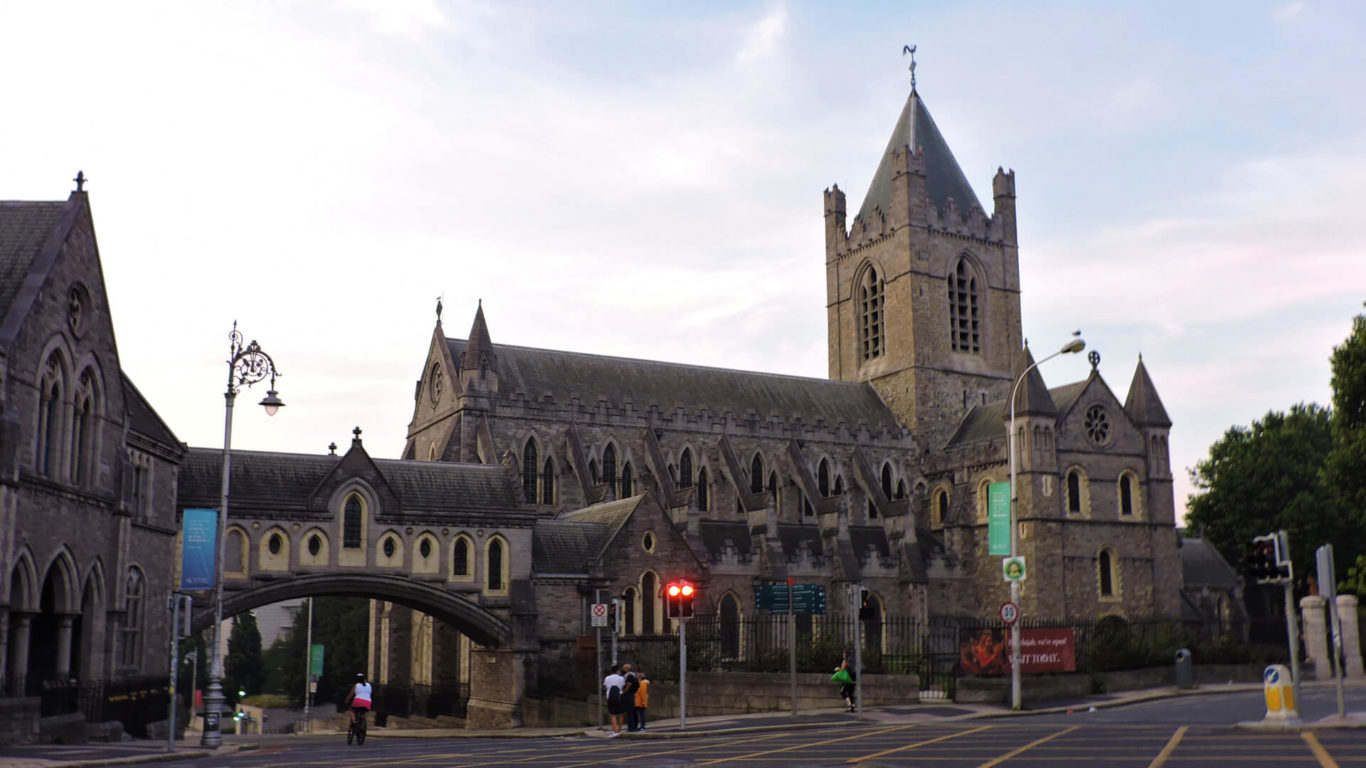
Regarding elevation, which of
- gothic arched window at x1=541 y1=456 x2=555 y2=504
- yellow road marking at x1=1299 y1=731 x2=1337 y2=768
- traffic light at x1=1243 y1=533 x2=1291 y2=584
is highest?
gothic arched window at x1=541 y1=456 x2=555 y2=504

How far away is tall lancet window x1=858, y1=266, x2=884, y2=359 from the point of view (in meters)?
71.1

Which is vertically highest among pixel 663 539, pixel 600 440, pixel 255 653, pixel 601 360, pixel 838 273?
pixel 838 273

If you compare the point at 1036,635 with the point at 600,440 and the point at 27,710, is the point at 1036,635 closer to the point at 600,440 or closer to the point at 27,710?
the point at 27,710

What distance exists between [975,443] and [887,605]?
10.5 meters

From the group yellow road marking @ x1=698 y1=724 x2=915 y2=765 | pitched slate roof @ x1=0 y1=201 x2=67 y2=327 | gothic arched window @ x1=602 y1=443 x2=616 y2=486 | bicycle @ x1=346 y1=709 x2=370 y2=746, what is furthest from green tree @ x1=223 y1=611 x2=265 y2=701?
yellow road marking @ x1=698 y1=724 x2=915 y2=765

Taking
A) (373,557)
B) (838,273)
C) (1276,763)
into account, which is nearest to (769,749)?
(1276,763)

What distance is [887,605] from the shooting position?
56.2 m

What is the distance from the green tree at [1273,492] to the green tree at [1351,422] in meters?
23.7

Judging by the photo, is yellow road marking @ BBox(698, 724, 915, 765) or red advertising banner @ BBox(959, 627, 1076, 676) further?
red advertising banner @ BBox(959, 627, 1076, 676)

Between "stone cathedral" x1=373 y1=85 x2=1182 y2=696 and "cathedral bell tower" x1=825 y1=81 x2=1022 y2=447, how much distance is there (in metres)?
0.14

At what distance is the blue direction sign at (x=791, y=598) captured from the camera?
3095 centimetres

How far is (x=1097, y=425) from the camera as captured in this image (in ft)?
194

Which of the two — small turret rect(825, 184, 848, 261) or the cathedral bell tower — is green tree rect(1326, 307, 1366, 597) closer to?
the cathedral bell tower

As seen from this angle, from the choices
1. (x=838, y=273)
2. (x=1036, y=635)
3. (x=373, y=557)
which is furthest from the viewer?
(x=838, y=273)
